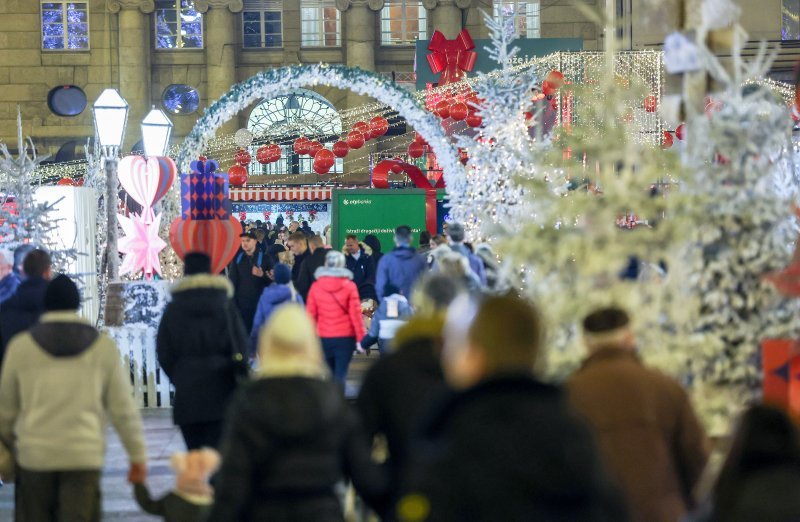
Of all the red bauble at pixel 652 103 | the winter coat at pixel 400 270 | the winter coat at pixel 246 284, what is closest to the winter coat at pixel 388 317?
the winter coat at pixel 400 270

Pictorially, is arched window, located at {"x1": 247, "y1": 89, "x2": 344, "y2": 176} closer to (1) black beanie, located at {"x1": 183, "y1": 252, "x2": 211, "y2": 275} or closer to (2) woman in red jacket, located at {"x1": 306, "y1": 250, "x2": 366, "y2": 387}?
(2) woman in red jacket, located at {"x1": 306, "y1": 250, "x2": 366, "y2": 387}

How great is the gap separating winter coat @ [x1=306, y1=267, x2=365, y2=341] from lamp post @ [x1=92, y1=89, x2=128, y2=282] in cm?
467

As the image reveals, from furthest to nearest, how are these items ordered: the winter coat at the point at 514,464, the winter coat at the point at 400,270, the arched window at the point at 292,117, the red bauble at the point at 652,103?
1. the arched window at the point at 292,117
2. the red bauble at the point at 652,103
3. the winter coat at the point at 400,270
4. the winter coat at the point at 514,464

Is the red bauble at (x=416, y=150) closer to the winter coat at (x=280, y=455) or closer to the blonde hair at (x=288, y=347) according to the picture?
the blonde hair at (x=288, y=347)

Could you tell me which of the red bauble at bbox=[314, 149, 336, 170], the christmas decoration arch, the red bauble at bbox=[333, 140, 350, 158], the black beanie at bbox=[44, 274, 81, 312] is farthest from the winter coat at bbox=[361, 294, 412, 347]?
the red bauble at bbox=[333, 140, 350, 158]

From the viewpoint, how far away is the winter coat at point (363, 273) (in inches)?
784

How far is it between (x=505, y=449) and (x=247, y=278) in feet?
44.9

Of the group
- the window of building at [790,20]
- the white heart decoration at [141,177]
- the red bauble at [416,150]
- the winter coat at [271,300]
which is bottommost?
the winter coat at [271,300]

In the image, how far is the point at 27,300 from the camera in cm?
999

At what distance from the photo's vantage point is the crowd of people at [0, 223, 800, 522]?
3838 millimetres

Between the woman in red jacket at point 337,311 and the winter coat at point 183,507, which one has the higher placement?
the woman in red jacket at point 337,311

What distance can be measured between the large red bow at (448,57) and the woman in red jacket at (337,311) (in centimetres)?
2819

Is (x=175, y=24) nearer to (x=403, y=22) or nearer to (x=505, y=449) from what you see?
(x=403, y=22)

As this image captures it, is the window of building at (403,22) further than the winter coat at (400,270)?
Yes
